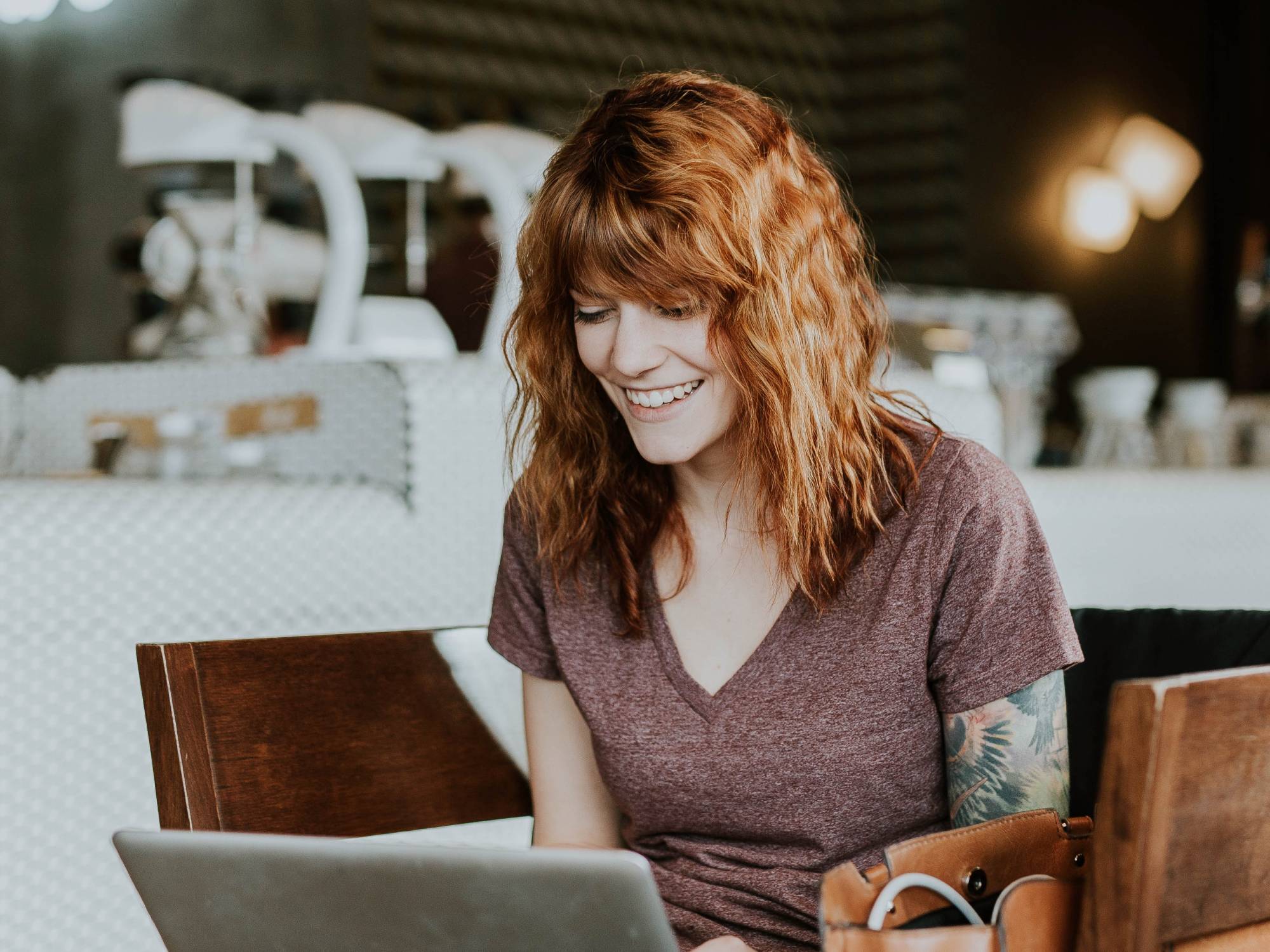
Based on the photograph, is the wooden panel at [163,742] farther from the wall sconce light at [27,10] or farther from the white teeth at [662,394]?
the wall sconce light at [27,10]

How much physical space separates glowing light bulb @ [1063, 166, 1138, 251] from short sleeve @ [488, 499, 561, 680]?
17.8ft

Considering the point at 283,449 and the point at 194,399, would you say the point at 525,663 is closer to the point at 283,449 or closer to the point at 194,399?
the point at 283,449

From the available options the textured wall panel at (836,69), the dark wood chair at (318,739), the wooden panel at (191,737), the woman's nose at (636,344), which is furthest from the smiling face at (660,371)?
the textured wall panel at (836,69)

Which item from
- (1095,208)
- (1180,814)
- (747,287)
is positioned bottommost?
(1180,814)

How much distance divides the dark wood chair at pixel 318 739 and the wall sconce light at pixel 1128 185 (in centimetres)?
557

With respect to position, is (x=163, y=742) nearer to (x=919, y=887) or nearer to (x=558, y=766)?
(x=558, y=766)

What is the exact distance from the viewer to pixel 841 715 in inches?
41.1

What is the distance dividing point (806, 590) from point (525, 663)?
27 cm

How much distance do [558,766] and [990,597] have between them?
417 mm

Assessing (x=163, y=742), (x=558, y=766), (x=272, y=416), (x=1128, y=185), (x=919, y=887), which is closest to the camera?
(x=919, y=887)

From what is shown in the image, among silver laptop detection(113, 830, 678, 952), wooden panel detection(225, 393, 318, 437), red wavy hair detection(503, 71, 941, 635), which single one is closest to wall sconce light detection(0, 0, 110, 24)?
wooden panel detection(225, 393, 318, 437)

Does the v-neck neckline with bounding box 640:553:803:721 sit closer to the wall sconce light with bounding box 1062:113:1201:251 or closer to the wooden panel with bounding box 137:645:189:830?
the wooden panel with bounding box 137:645:189:830

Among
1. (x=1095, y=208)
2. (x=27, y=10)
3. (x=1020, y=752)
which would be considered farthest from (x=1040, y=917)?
(x=1095, y=208)

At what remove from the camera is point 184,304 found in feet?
6.36
